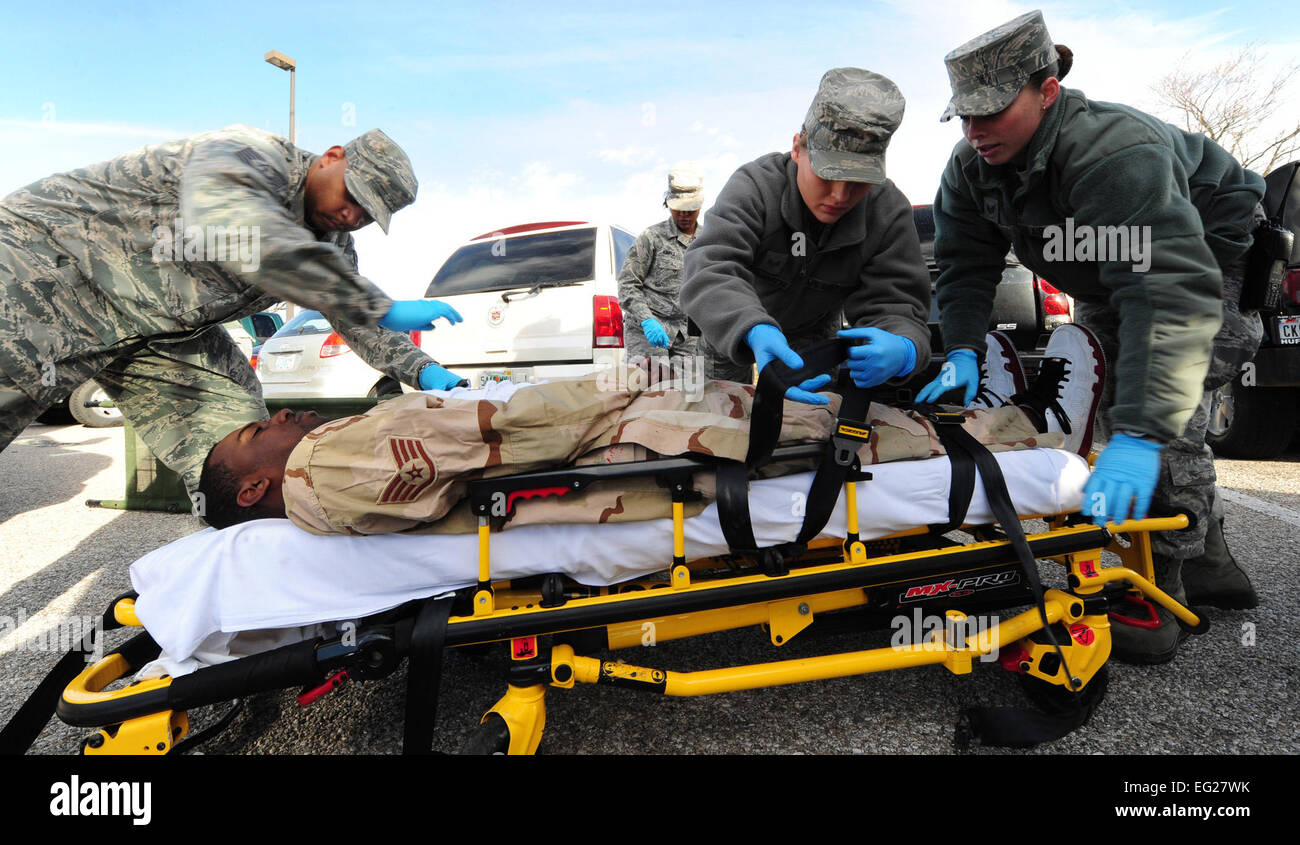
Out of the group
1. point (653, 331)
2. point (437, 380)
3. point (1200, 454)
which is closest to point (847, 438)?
point (1200, 454)

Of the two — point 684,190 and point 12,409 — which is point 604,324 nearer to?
point 684,190

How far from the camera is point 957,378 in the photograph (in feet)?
8.20

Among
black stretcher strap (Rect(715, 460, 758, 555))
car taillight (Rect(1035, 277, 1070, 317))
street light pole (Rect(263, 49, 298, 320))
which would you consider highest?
street light pole (Rect(263, 49, 298, 320))

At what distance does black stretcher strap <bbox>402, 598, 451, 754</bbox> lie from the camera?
1649 millimetres

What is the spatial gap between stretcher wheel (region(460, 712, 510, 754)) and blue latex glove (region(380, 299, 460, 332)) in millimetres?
1427

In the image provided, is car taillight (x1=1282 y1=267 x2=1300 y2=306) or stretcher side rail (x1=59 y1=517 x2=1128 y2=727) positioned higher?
car taillight (x1=1282 y1=267 x2=1300 y2=306)

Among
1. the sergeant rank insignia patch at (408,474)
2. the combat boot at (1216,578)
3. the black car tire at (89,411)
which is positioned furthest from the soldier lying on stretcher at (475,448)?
the black car tire at (89,411)

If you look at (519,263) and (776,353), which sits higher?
(519,263)

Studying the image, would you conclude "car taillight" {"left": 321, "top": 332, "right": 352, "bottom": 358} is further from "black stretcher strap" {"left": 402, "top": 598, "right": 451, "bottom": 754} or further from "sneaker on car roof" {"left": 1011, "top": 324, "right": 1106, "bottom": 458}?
"sneaker on car roof" {"left": 1011, "top": 324, "right": 1106, "bottom": 458}

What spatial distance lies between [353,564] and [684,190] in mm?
3928

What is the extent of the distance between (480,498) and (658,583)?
0.60 m

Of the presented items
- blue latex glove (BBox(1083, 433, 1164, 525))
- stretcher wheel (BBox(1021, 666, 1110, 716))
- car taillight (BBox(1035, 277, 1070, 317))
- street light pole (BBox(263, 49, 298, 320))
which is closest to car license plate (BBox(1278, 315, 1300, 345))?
car taillight (BBox(1035, 277, 1070, 317))

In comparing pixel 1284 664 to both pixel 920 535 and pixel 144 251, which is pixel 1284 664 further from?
pixel 144 251
